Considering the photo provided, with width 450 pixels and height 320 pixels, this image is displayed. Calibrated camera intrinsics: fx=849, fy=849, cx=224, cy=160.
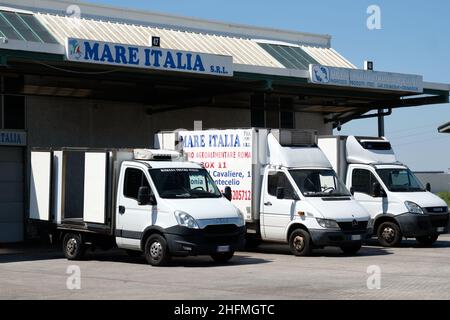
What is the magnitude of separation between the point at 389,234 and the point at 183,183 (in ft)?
22.0

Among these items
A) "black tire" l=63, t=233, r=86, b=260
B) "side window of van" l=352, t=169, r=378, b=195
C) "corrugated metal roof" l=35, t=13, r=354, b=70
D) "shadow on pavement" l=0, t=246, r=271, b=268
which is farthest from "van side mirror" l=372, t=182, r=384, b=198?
"corrugated metal roof" l=35, t=13, r=354, b=70

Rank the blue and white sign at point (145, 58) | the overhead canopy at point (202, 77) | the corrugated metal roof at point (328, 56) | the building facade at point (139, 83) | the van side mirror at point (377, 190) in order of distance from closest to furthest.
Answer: the blue and white sign at point (145, 58), the van side mirror at point (377, 190), the building facade at point (139, 83), the overhead canopy at point (202, 77), the corrugated metal roof at point (328, 56)

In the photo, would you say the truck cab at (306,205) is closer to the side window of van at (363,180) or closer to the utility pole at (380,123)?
the side window of van at (363,180)

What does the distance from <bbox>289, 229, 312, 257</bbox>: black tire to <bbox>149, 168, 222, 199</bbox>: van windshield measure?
2421 millimetres

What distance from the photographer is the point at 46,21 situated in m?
26.9

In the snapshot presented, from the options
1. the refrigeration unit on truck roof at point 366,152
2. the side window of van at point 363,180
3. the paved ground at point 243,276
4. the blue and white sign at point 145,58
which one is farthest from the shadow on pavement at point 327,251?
the blue and white sign at point 145,58

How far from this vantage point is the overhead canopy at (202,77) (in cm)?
2445

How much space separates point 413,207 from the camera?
22109mm

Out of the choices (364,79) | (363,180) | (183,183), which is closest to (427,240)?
(363,180)

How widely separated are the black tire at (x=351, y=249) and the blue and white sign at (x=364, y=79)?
321 inches

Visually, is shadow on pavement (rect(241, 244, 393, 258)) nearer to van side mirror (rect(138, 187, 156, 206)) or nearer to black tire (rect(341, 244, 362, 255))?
black tire (rect(341, 244, 362, 255))

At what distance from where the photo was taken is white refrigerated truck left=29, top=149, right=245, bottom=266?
58.0 feet

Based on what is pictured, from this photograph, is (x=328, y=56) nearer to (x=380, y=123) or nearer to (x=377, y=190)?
(x=380, y=123)

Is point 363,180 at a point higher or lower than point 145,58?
lower
